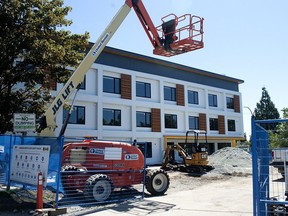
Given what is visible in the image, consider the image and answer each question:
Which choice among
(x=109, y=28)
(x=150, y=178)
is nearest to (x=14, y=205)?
(x=150, y=178)

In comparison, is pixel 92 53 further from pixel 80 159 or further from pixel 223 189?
pixel 223 189

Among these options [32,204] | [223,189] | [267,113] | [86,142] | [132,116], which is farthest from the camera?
[267,113]

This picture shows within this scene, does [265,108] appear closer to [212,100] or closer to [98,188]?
[212,100]

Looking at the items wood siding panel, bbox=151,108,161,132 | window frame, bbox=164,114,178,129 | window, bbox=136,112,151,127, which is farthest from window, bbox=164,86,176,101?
window, bbox=136,112,151,127

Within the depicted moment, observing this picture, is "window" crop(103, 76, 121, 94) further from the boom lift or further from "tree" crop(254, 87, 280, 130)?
"tree" crop(254, 87, 280, 130)

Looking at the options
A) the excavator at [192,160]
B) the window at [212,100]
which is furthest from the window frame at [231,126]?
the excavator at [192,160]

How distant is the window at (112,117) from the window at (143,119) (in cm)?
232

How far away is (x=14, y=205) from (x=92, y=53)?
572cm

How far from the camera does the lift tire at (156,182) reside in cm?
1254

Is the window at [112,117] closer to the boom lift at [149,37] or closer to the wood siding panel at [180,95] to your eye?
the wood siding panel at [180,95]

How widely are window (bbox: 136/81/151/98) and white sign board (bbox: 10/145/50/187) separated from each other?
2085 centimetres

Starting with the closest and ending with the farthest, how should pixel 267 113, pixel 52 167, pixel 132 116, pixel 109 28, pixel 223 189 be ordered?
pixel 52 167, pixel 109 28, pixel 223 189, pixel 132 116, pixel 267 113

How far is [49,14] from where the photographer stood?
585 inches

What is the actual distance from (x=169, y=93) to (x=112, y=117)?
327 inches
